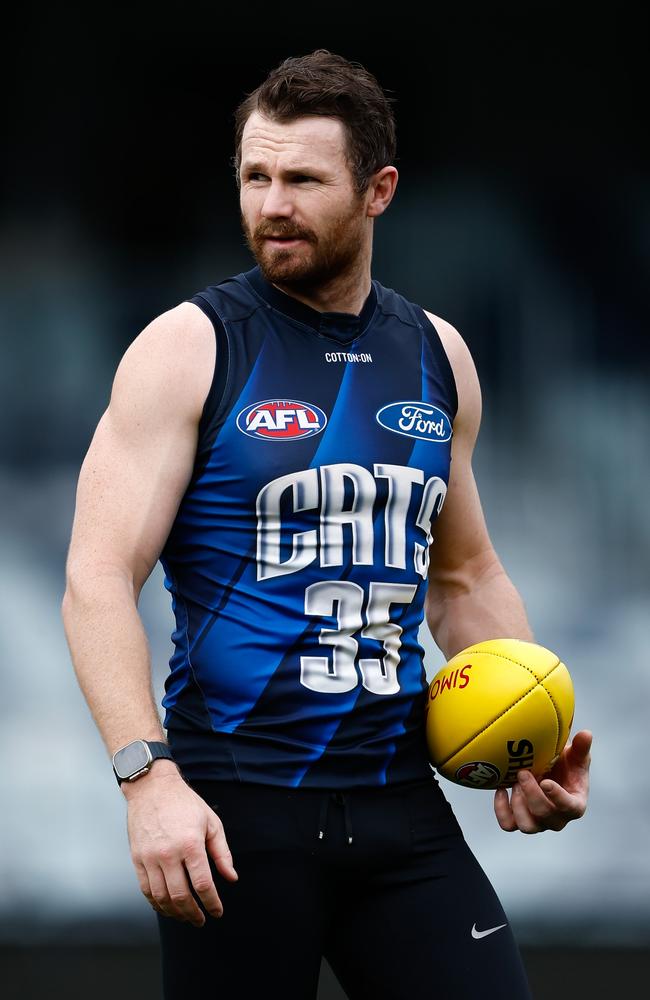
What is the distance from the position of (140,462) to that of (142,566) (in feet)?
0.51

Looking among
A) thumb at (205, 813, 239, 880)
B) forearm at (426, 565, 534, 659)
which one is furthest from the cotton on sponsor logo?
thumb at (205, 813, 239, 880)

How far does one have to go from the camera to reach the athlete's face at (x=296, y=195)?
8.04 ft

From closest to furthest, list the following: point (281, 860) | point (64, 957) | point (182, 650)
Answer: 1. point (281, 860)
2. point (182, 650)
3. point (64, 957)

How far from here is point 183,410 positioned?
7.63 feet

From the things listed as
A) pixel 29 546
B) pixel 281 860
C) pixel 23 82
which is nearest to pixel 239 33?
pixel 23 82

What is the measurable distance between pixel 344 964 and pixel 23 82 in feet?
11.4

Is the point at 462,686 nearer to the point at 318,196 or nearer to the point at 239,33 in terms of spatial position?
the point at 318,196

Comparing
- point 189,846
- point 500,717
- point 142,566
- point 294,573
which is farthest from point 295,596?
point 189,846

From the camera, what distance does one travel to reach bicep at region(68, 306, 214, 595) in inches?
89.7

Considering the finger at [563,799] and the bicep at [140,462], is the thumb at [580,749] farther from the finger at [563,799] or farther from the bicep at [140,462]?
the bicep at [140,462]

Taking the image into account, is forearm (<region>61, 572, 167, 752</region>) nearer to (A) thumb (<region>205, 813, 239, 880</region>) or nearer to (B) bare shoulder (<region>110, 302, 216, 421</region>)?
(A) thumb (<region>205, 813, 239, 880</region>)

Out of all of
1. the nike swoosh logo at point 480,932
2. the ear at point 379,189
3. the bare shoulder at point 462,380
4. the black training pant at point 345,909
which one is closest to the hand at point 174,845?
the black training pant at point 345,909

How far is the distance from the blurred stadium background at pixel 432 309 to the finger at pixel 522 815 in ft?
8.29

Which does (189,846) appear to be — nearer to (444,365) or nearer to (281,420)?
(281,420)
